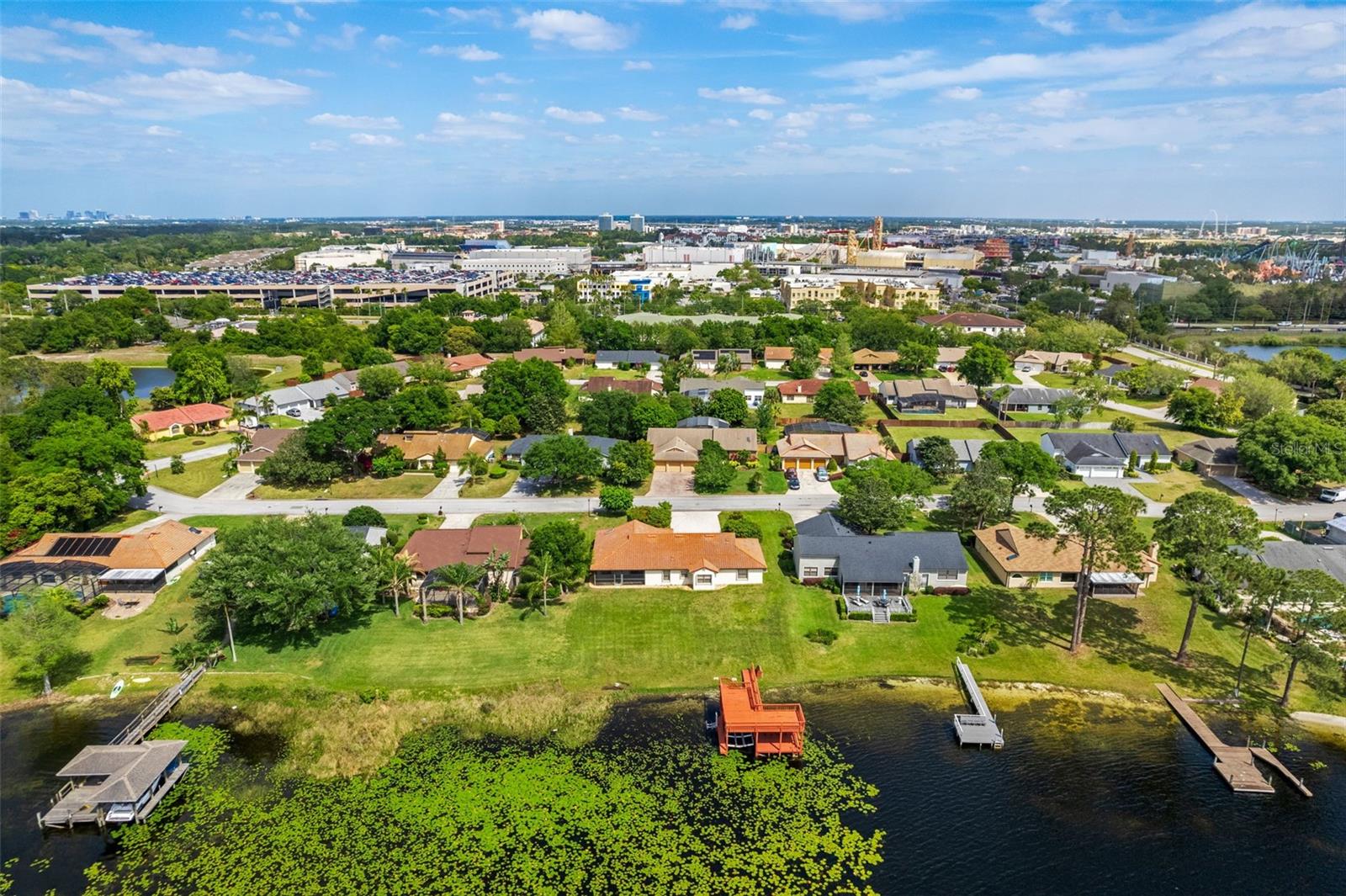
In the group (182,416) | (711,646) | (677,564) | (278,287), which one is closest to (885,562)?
(711,646)

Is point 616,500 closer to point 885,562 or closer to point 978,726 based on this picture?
point 885,562

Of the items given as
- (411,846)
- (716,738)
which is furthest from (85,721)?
(716,738)

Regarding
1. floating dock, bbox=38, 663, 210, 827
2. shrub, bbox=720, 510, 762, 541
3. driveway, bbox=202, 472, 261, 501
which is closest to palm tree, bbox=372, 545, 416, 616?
floating dock, bbox=38, 663, 210, 827

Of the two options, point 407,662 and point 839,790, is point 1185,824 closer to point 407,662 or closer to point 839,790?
point 839,790

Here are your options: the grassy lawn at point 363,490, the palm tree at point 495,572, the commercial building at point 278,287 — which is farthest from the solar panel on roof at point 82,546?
the commercial building at point 278,287

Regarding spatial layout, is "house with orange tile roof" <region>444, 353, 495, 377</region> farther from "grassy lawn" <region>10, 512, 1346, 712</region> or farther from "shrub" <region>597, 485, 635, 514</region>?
"grassy lawn" <region>10, 512, 1346, 712</region>

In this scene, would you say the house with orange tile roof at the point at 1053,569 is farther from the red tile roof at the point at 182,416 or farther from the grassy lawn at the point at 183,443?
the red tile roof at the point at 182,416
